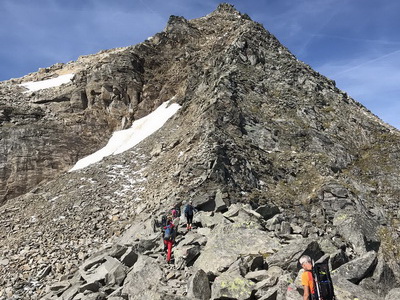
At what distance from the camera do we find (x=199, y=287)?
997 cm

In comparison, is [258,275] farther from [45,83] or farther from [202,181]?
[45,83]

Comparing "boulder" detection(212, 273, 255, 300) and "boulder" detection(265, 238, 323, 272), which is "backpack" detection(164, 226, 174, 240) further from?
"boulder" detection(265, 238, 323, 272)

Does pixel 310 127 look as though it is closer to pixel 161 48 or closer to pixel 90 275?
pixel 90 275

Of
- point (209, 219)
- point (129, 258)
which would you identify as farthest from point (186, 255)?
point (209, 219)

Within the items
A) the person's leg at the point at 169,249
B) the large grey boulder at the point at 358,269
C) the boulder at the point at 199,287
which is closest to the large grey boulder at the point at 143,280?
the person's leg at the point at 169,249

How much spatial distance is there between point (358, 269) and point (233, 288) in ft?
14.0

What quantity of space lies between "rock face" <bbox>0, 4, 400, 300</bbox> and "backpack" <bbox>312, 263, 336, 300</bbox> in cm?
143

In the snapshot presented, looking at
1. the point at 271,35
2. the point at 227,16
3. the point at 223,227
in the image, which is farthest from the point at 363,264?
the point at 227,16

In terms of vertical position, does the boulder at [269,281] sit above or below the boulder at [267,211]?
below

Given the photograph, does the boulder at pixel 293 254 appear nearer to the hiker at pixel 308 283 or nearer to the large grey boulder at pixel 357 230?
the hiker at pixel 308 283

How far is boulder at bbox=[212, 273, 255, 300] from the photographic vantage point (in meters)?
9.34

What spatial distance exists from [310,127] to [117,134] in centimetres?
2124

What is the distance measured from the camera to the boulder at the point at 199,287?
32.1ft

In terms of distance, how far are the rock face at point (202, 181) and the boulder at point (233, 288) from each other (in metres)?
0.04
